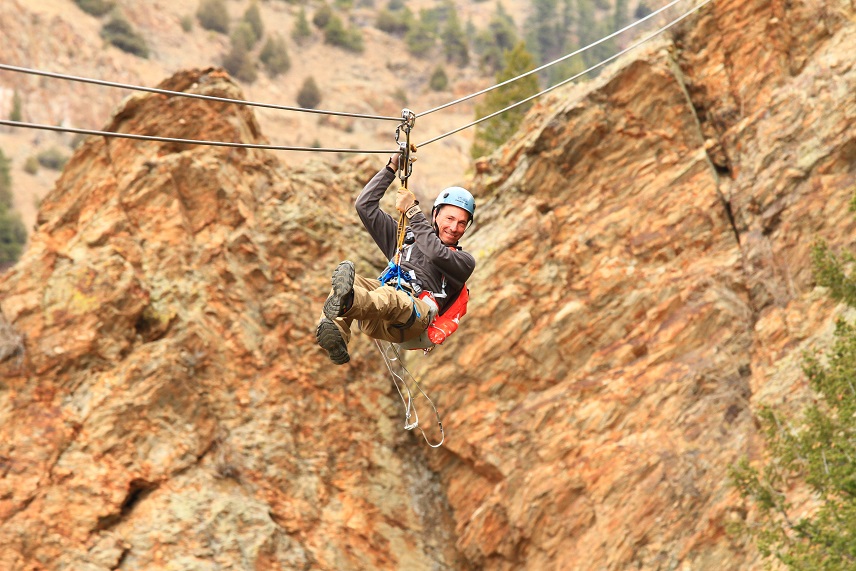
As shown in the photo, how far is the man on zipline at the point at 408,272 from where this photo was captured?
834 centimetres

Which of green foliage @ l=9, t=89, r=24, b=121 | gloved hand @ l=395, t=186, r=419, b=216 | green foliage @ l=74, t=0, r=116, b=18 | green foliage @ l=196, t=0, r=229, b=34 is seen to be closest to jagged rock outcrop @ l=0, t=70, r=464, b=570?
gloved hand @ l=395, t=186, r=419, b=216

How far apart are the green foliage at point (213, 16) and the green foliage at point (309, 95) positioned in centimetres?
1066

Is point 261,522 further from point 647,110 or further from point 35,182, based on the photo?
point 35,182

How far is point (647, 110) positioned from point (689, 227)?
8.25 feet

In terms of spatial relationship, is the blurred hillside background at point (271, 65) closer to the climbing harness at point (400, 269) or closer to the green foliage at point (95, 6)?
the green foliage at point (95, 6)

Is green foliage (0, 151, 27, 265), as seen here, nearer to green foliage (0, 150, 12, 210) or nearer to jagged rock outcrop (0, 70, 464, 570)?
green foliage (0, 150, 12, 210)

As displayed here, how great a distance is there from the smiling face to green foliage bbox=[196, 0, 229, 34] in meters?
57.7

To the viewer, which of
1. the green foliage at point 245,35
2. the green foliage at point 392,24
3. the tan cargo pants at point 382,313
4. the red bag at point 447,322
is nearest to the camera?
the tan cargo pants at point 382,313

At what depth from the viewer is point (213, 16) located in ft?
207

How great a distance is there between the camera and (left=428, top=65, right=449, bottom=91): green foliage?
61.2 meters

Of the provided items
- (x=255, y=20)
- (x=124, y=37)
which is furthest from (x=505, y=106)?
(x=255, y=20)

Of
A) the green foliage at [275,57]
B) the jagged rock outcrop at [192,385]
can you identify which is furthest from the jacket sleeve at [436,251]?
the green foliage at [275,57]

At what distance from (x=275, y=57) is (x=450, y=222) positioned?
177 feet

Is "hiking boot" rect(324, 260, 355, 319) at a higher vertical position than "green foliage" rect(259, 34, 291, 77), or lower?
lower
